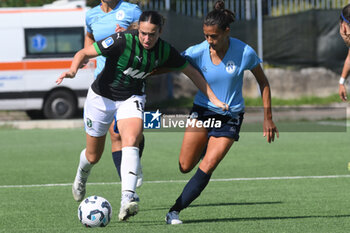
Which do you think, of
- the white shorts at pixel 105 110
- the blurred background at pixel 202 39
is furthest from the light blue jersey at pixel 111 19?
the blurred background at pixel 202 39

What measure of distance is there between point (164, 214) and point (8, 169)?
4.86m

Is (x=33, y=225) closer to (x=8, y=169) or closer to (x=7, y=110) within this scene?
(x=8, y=169)

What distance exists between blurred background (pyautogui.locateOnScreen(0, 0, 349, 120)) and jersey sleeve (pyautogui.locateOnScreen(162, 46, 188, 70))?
1436 cm

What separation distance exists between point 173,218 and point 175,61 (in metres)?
1.37

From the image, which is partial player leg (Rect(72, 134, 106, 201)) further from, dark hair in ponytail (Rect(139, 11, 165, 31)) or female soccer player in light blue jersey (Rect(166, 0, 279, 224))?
dark hair in ponytail (Rect(139, 11, 165, 31))

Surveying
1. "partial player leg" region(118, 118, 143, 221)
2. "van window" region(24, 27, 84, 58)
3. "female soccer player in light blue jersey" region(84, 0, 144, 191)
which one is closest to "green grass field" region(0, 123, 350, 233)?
"partial player leg" region(118, 118, 143, 221)

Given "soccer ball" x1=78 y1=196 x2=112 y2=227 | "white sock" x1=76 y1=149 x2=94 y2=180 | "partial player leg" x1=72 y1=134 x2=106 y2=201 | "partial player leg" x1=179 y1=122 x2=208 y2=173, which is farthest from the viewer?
"white sock" x1=76 y1=149 x2=94 y2=180

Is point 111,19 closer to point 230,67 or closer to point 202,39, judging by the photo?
point 230,67

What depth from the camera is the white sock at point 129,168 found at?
709 cm

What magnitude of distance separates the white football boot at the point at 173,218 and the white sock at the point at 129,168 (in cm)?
52

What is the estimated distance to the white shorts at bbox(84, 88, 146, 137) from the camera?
7656 millimetres

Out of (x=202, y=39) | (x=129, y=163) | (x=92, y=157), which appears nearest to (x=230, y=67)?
(x=129, y=163)

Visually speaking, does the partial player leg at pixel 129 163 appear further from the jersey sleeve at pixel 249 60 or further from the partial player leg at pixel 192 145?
the jersey sleeve at pixel 249 60

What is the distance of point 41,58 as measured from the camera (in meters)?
22.0
